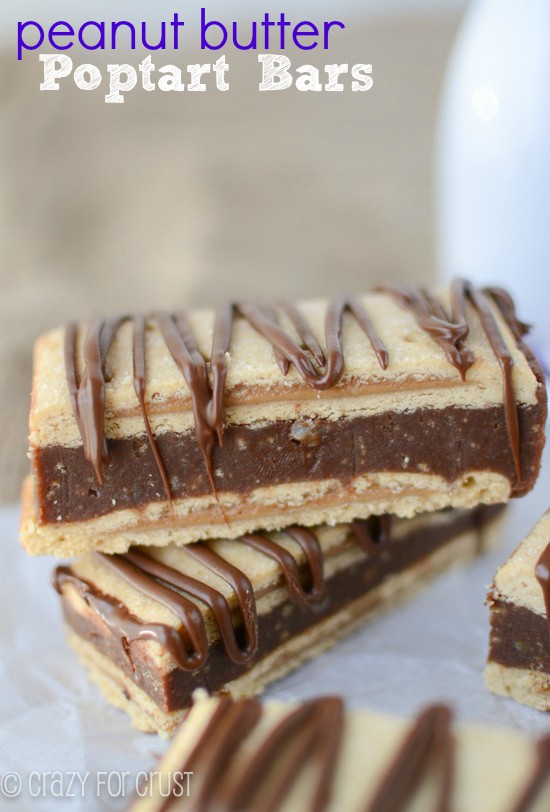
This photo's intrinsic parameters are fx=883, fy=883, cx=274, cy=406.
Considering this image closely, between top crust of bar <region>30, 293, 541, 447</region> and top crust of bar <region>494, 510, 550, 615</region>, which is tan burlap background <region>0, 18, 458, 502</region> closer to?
top crust of bar <region>30, 293, 541, 447</region>

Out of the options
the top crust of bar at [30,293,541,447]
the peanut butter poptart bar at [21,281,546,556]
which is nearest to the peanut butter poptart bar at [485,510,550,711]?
the peanut butter poptart bar at [21,281,546,556]

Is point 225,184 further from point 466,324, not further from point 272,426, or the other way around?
point 272,426

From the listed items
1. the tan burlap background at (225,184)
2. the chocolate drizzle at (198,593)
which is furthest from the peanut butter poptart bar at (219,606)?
the tan burlap background at (225,184)

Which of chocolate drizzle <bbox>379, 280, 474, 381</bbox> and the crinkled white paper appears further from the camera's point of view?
chocolate drizzle <bbox>379, 280, 474, 381</bbox>

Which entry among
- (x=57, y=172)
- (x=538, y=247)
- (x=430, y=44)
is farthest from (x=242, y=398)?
(x=430, y=44)

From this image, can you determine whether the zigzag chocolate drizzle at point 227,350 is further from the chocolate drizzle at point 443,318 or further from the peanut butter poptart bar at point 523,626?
the peanut butter poptart bar at point 523,626
